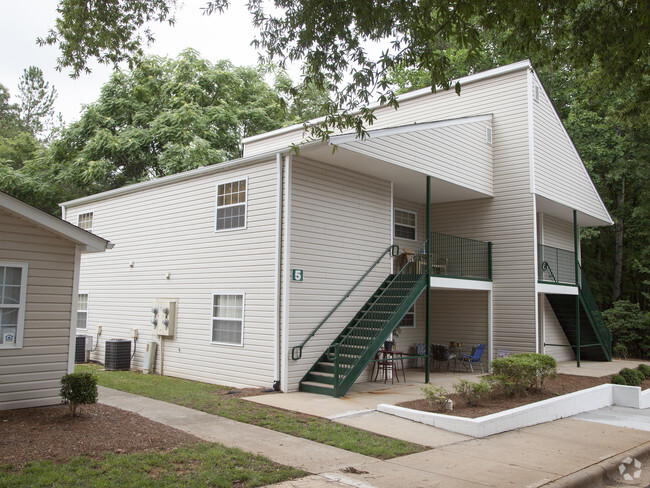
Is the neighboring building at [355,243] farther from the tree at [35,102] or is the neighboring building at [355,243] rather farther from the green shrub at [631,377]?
the tree at [35,102]

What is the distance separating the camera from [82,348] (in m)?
15.7

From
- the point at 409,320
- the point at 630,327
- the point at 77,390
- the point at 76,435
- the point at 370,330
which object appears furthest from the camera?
the point at 630,327

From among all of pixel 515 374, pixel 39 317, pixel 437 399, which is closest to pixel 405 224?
pixel 515 374

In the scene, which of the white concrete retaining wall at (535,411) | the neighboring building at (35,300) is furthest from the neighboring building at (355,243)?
the neighboring building at (35,300)

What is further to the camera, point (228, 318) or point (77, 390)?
point (228, 318)

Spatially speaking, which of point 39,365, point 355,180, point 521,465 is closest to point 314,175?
point 355,180

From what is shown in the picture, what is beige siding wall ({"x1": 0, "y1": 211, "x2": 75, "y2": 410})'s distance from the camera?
8648mm

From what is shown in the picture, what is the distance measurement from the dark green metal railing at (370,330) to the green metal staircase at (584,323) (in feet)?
24.6

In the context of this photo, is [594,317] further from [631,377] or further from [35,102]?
[35,102]

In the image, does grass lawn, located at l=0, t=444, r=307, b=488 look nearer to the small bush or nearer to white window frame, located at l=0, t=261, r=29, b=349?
white window frame, located at l=0, t=261, r=29, b=349

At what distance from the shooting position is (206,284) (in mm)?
12984

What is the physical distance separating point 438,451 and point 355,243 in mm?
6340

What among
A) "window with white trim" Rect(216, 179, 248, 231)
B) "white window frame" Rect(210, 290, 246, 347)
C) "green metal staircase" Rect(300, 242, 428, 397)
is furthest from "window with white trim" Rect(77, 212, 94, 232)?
"green metal staircase" Rect(300, 242, 428, 397)

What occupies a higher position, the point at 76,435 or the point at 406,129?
the point at 406,129
